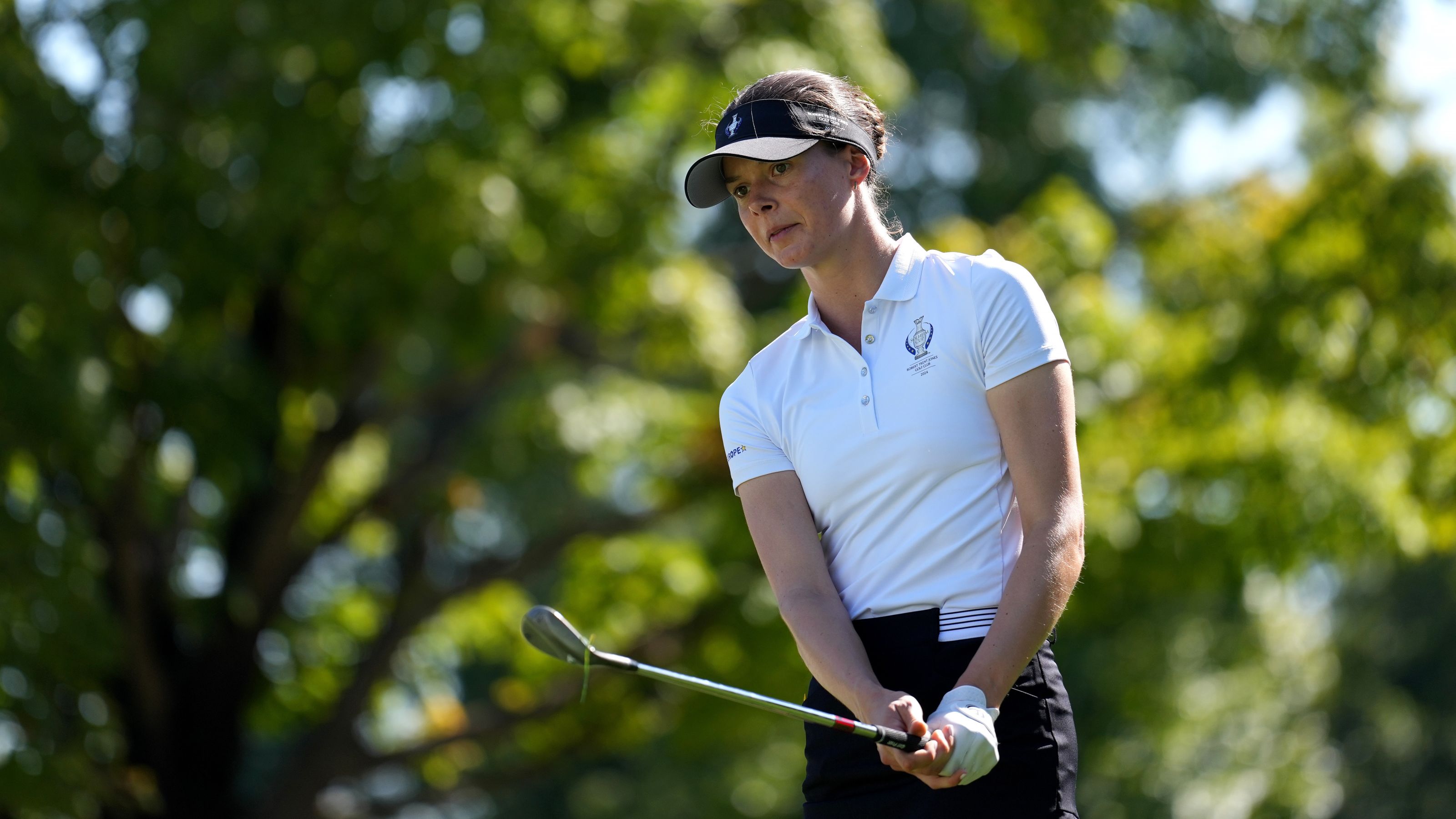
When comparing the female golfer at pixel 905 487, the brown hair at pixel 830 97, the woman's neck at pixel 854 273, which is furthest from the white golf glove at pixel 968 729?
the brown hair at pixel 830 97

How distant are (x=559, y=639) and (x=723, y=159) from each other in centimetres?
97

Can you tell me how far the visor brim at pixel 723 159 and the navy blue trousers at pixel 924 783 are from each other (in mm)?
839

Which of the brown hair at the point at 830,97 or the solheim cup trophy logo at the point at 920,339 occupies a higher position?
the brown hair at the point at 830,97

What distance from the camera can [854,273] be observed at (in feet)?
9.62

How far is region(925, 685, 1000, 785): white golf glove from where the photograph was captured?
8.07 ft

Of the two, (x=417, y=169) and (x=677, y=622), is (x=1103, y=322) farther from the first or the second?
(x=417, y=169)

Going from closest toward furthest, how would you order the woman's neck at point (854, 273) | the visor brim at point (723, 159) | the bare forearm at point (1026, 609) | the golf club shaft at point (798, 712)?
the golf club shaft at point (798, 712), the bare forearm at point (1026, 609), the visor brim at point (723, 159), the woman's neck at point (854, 273)

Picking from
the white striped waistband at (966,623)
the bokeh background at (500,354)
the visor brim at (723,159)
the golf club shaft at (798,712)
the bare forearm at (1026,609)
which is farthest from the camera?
Result: the bokeh background at (500,354)

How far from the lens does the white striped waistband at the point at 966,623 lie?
2.69 meters

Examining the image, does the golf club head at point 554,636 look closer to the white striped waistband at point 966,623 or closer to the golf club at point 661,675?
the golf club at point 661,675

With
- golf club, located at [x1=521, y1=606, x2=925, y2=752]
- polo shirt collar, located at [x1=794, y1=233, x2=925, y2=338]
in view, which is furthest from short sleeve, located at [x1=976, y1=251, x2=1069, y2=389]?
golf club, located at [x1=521, y1=606, x2=925, y2=752]

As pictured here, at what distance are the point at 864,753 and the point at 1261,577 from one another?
9909mm

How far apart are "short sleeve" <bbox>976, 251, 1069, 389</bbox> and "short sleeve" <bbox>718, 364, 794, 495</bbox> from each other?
1.48ft

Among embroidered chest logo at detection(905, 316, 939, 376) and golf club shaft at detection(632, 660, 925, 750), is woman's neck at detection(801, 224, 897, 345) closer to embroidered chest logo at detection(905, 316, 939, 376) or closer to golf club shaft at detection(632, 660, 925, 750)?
embroidered chest logo at detection(905, 316, 939, 376)
